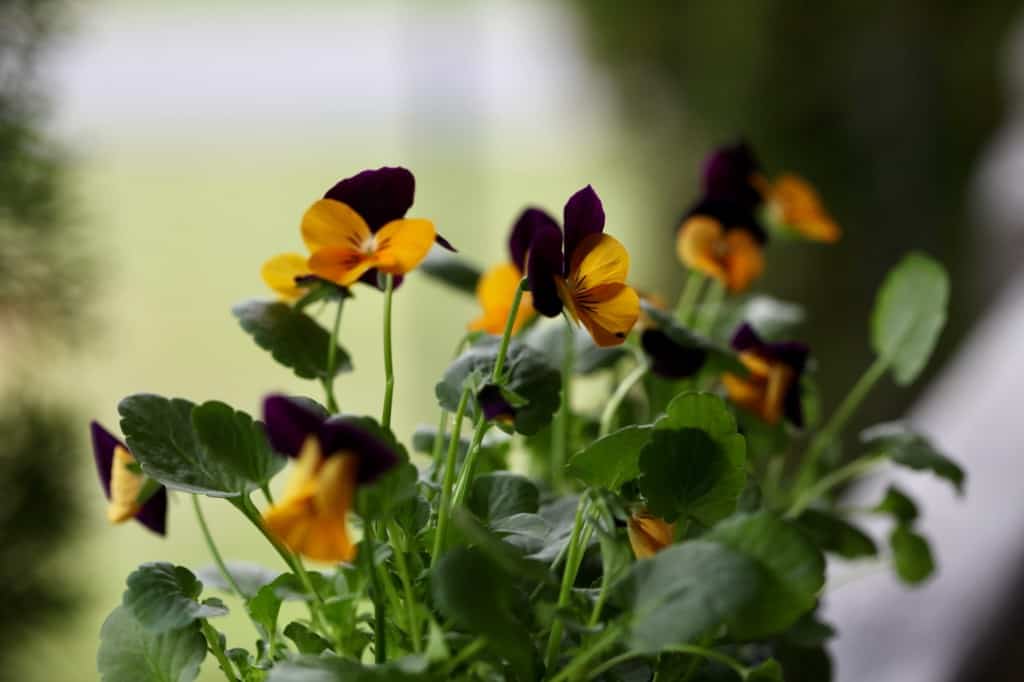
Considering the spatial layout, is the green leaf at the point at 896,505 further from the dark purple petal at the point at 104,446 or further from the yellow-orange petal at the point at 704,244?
the dark purple petal at the point at 104,446

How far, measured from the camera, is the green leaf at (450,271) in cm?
55

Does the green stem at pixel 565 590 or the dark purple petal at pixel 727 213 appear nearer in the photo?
the green stem at pixel 565 590

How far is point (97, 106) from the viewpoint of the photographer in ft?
10.2

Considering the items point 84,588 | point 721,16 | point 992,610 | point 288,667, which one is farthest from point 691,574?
point 721,16

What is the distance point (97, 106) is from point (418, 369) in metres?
1.18

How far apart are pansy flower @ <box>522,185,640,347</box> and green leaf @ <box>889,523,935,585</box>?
282 millimetres

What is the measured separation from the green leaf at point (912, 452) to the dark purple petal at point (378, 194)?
10.1 inches

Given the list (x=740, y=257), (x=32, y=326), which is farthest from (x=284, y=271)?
(x=32, y=326)

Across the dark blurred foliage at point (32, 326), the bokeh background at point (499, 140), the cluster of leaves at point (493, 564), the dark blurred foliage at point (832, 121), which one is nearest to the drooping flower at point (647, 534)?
the cluster of leaves at point (493, 564)

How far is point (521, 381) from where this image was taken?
378 mm

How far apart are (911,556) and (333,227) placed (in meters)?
0.35

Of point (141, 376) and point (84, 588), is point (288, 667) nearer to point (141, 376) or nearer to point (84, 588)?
point (84, 588)

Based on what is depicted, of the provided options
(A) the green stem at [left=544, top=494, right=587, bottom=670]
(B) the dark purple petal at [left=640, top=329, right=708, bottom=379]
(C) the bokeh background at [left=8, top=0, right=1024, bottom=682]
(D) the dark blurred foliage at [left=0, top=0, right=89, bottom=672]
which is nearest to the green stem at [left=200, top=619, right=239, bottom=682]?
(A) the green stem at [left=544, top=494, right=587, bottom=670]

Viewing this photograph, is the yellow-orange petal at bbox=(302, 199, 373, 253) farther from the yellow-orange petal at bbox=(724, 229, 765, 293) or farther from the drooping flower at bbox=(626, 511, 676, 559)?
the yellow-orange petal at bbox=(724, 229, 765, 293)
